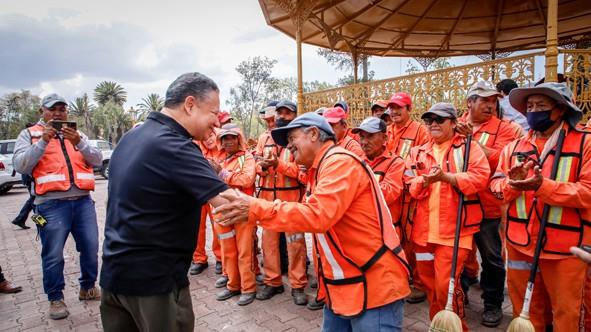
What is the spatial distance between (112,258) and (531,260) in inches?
112

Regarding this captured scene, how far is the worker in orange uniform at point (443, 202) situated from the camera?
304 centimetres

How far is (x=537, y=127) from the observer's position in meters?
2.72

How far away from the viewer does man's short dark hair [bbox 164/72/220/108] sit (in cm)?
196

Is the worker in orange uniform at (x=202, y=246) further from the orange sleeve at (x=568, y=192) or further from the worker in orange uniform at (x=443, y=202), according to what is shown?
the orange sleeve at (x=568, y=192)

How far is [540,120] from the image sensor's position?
8.75 ft

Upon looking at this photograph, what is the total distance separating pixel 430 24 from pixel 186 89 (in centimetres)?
1145

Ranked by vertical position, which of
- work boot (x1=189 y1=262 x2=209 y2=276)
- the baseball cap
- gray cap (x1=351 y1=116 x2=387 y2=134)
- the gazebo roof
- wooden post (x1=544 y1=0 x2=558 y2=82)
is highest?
the gazebo roof

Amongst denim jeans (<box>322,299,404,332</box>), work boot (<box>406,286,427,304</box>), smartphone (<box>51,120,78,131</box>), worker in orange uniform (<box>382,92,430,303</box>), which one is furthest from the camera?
worker in orange uniform (<box>382,92,430,303</box>)

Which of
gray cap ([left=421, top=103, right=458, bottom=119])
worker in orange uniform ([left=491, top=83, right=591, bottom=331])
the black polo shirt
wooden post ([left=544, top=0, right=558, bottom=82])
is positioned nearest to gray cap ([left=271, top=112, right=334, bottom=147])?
the black polo shirt

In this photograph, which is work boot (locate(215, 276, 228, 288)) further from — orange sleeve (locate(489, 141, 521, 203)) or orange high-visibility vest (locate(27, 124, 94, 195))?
orange sleeve (locate(489, 141, 521, 203))

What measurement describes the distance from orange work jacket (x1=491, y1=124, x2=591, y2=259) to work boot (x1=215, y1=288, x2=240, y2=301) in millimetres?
3038

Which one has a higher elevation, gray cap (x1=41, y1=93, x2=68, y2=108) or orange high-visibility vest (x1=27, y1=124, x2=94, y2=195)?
gray cap (x1=41, y1=93, x2=68, y2=108)

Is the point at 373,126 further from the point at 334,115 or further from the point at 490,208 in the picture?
the point at 490,208

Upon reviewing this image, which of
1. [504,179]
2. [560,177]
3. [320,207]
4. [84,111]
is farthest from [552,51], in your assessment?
[84,111]
